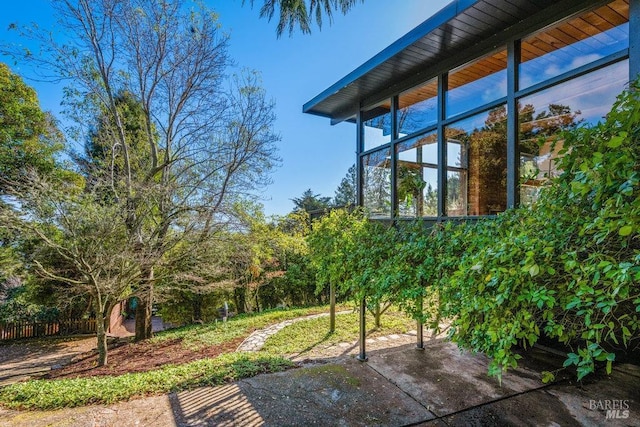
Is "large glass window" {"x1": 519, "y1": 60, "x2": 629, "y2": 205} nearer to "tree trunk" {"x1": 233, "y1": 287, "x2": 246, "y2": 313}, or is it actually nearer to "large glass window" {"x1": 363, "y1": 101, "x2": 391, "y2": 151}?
"large glass window" {"x1": 363, "y1": 101, "x2": 391, "y2": 151}

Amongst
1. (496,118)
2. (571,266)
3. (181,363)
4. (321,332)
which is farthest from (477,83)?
(181,363)

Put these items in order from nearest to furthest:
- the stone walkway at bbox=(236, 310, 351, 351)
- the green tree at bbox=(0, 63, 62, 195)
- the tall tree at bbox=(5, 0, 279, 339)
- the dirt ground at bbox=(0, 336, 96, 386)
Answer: the stone walkway at bbox=(236, 310, 351, 351) < the dirt ground at bbox=(0, 336, 96, 386) < the tall tree at bbox=(5, 0, 279, 339) < the green tree at bbox=(0, 63, 62, 195)

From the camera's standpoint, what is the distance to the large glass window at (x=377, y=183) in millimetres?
6137

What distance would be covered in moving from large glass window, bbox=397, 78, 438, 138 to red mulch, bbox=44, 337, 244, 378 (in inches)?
213

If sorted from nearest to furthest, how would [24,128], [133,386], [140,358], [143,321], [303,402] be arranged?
[303,402]
[133,386]
[140,358]
[143,321]
[24,128]

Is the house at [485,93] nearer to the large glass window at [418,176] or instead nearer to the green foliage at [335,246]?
the large glass window at [418,176]

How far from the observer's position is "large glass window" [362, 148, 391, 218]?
20.1 feet

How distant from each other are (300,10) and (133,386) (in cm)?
492

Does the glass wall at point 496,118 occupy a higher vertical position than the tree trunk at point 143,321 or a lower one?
higher

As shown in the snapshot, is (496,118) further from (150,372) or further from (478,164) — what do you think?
(150,372)

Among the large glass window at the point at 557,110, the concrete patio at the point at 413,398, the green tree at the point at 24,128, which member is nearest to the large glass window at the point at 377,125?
the large glass window at the point at 557,110

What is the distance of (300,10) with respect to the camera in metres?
4.05

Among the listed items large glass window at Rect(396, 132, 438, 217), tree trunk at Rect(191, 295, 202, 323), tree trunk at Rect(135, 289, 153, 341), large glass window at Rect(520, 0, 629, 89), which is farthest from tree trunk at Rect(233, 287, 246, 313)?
large glass window at Rect(520, 0, 629, 89)

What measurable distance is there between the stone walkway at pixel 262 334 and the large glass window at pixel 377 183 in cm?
290
